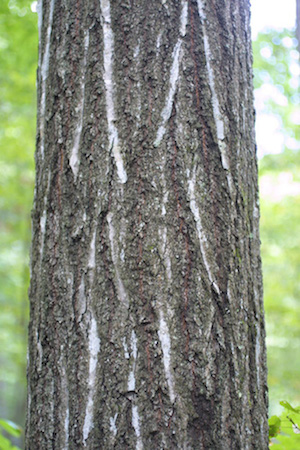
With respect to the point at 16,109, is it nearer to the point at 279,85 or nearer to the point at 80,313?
the point at 279,85

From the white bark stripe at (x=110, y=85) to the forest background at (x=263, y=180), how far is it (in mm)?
3522

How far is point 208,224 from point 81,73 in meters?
0.61

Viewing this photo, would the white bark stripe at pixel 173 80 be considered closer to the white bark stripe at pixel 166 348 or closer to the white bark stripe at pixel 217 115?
the white bark stripe at pixel 217 115

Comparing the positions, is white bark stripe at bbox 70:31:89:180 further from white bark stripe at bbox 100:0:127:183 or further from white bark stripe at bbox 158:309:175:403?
white bark stripe at bbox 158:309:175:403

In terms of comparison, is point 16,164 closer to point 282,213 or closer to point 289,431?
point 282,213

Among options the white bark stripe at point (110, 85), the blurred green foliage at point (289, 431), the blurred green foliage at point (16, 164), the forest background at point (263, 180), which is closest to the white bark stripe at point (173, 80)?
the white bark stripe at point (110, 85)

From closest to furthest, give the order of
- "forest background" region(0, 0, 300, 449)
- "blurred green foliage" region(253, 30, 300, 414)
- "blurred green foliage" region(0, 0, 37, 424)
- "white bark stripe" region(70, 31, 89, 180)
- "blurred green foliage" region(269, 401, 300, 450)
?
1. "white bark stripe" region(70, 31, 89, 180)
2. "blurred green foliage" region(269, 401, 300, 450)
3. "blurred green foliage" region(0, 0, 37, 424)
4. "forest background" region(0, 0, 300, 449)
5. "blurred green foliage" region(253, 30, 300, 414)

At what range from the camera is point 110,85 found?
1.14 m

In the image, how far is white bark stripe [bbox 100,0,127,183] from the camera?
1.10 meters

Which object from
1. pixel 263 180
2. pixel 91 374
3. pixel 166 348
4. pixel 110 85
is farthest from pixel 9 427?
pixel 263 180

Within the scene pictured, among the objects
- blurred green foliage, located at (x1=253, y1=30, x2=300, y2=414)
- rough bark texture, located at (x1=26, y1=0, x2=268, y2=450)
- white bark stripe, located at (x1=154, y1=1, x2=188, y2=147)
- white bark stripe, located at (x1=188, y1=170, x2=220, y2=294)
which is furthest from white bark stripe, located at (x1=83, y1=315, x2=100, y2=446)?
blurred green foliage, located at (x1=253, y1=30, x2=300, y2=414)

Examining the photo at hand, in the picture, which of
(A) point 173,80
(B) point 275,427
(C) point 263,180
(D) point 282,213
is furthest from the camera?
(C) point 263,180

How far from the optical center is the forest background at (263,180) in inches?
235

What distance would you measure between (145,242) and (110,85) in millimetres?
484
